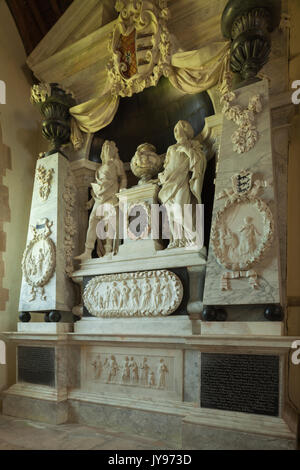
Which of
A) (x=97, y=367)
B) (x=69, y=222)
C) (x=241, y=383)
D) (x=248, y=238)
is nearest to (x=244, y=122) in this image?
(x=248, y=238)

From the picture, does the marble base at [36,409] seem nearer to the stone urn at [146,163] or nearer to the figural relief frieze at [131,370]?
the figural relief frieze at [131,370]

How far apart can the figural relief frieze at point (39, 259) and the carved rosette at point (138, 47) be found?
1.85 m

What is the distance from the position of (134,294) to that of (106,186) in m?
1.40

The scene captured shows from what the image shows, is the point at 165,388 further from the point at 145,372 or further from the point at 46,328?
the point at 46,328

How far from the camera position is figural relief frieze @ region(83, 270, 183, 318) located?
3.78 meters

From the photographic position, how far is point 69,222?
4.71 meters

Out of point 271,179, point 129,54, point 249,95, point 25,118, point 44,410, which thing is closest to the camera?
point 271,179

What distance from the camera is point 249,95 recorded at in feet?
11.3

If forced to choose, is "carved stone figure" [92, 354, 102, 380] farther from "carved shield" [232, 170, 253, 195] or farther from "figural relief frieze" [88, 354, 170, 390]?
"carved shield" [232, 170, 253, 195]

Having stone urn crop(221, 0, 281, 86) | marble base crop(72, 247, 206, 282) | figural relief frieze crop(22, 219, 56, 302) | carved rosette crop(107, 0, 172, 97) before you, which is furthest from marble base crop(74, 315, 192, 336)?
carved rosette crop(107, 0, 172, 97)

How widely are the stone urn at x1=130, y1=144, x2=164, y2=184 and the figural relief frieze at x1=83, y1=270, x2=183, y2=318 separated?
118cm

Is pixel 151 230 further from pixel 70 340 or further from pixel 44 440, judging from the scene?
pixel 44 440
